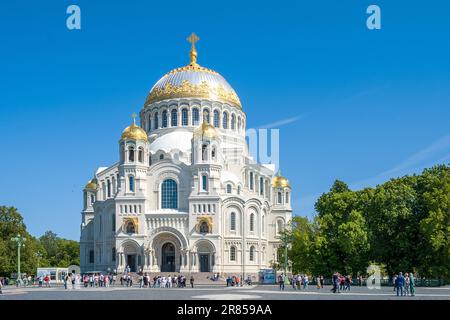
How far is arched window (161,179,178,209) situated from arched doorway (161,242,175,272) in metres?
4.49

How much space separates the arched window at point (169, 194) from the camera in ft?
253

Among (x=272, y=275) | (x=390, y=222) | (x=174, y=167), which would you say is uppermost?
(x=174, y=167)

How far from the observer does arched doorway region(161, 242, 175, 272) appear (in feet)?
247

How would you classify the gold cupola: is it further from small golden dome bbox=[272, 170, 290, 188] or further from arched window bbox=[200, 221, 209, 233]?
small golden dome bbox=[272, 170, 290, 188]

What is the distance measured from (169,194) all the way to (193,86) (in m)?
17.5

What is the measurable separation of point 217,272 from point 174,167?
13268 millimetres

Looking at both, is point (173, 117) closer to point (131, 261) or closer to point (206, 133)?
point (206, 133)

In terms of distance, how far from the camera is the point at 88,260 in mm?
86500

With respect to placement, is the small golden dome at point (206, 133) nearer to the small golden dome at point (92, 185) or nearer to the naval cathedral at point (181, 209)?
the naval cathedral at point (181, 209)

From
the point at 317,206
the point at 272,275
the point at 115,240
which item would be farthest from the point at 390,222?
the point at 115,240

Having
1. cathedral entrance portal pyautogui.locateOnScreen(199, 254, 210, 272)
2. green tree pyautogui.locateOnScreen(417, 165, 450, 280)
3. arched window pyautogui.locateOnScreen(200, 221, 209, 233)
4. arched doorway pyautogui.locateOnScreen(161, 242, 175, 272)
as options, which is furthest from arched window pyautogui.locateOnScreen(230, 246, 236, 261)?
green tree pyautogui.locateOnScreen(417, 165, 450, 280)

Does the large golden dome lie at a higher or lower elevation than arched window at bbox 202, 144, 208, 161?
higher

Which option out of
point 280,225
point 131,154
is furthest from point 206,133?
point 280,225

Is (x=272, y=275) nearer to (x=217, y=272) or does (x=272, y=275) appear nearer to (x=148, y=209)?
(x=217, y=272)
